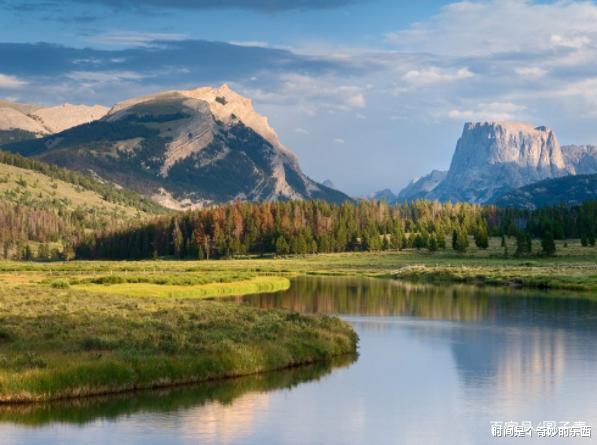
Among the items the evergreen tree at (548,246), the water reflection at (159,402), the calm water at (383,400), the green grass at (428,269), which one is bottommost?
the calm water at (383,400)

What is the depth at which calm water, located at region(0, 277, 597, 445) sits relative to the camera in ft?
117

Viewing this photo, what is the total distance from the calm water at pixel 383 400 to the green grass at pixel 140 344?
1.32 metres

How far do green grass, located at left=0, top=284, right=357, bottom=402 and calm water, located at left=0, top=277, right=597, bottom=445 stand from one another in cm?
132

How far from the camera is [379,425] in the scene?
3806 centimetres

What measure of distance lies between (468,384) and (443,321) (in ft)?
101

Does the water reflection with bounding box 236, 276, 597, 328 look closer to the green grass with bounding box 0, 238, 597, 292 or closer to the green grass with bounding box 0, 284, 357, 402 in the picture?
the green grass with bounding box 0, 238, 597, 292

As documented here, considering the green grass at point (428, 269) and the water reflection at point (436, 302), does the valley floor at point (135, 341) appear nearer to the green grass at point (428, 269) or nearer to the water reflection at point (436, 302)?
the water reflection at point (436, 302)

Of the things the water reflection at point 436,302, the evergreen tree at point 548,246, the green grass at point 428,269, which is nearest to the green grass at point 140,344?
the water reflection at point 436,302

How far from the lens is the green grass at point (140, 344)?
135ft

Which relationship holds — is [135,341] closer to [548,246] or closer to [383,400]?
[383,400]

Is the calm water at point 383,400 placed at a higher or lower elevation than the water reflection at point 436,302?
lower

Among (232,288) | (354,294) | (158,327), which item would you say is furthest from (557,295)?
(158,327)

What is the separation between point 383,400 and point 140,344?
14.3 m

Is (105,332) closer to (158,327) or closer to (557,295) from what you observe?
(158,327)
